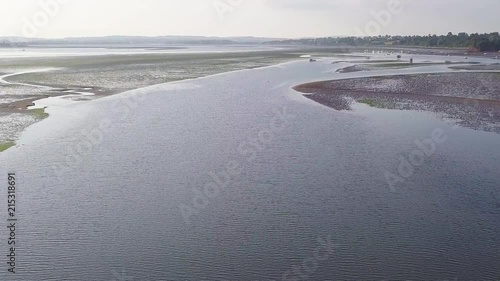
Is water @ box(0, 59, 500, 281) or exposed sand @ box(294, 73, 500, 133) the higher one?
water @ box(0, 59, 500, 281)

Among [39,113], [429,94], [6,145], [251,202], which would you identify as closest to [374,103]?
[429,94]

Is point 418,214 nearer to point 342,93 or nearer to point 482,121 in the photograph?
point 482,121

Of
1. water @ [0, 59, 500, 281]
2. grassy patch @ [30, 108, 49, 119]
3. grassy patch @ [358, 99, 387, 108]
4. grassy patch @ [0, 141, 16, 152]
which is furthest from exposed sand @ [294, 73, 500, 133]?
grassy patch @ [0, 141, 16, 152]

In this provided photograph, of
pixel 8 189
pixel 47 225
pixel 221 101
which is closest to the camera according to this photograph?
pixel 47 225

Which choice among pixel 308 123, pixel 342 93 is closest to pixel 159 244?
pixel 308 123

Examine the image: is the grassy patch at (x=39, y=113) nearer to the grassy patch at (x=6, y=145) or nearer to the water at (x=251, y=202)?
the water at (x=251, y=202)

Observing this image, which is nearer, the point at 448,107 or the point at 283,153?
the point at 283,153

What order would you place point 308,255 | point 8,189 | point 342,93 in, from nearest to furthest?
point 308,255 < point 8,189 < point 342,93

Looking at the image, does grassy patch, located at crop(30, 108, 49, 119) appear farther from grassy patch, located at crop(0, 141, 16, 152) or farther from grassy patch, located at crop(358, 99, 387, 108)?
grassy patch, located at crop(358, 99, 387, 108)
